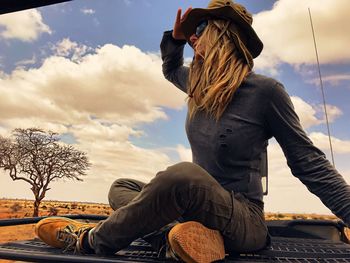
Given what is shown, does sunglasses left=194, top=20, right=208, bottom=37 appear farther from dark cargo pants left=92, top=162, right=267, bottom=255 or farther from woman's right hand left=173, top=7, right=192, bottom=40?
dark cargo pants left=92, top=162, right=267, bottom=255

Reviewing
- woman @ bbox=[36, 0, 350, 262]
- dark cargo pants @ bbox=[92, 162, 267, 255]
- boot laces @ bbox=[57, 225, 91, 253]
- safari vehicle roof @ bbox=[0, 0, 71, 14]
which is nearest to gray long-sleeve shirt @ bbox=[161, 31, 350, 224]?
woman @ bbox=[36, 0, 350, 262]

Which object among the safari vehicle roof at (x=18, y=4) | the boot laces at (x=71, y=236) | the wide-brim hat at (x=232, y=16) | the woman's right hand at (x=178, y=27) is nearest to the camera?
the boot laces at (x=71, y=236)

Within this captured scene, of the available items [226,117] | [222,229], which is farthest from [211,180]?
[226,117]

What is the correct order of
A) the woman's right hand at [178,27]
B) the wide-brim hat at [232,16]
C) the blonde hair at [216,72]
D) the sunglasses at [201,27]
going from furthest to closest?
the woman's right hand at [178,27] < the sunglasses at [201,27] < the wide-brim hat at [232,16] < the blonde hair at [216,72]

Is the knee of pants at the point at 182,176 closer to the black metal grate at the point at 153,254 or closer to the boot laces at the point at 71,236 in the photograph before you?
the black metal grate at the point at 153,254

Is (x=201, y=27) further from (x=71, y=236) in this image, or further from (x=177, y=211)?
(x=71, y=236)

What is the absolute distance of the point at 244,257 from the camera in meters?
1.66

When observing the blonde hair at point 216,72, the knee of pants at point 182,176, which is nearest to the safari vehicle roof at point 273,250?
the knee of pants at point 182,176

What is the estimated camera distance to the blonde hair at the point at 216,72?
69.2 inches

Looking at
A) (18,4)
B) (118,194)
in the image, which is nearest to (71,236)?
(118,194)

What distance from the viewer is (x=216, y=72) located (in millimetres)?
1814

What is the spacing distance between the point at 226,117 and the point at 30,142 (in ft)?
85.1

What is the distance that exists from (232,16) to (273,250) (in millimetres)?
1230

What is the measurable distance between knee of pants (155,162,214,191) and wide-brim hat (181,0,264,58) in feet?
2.94
